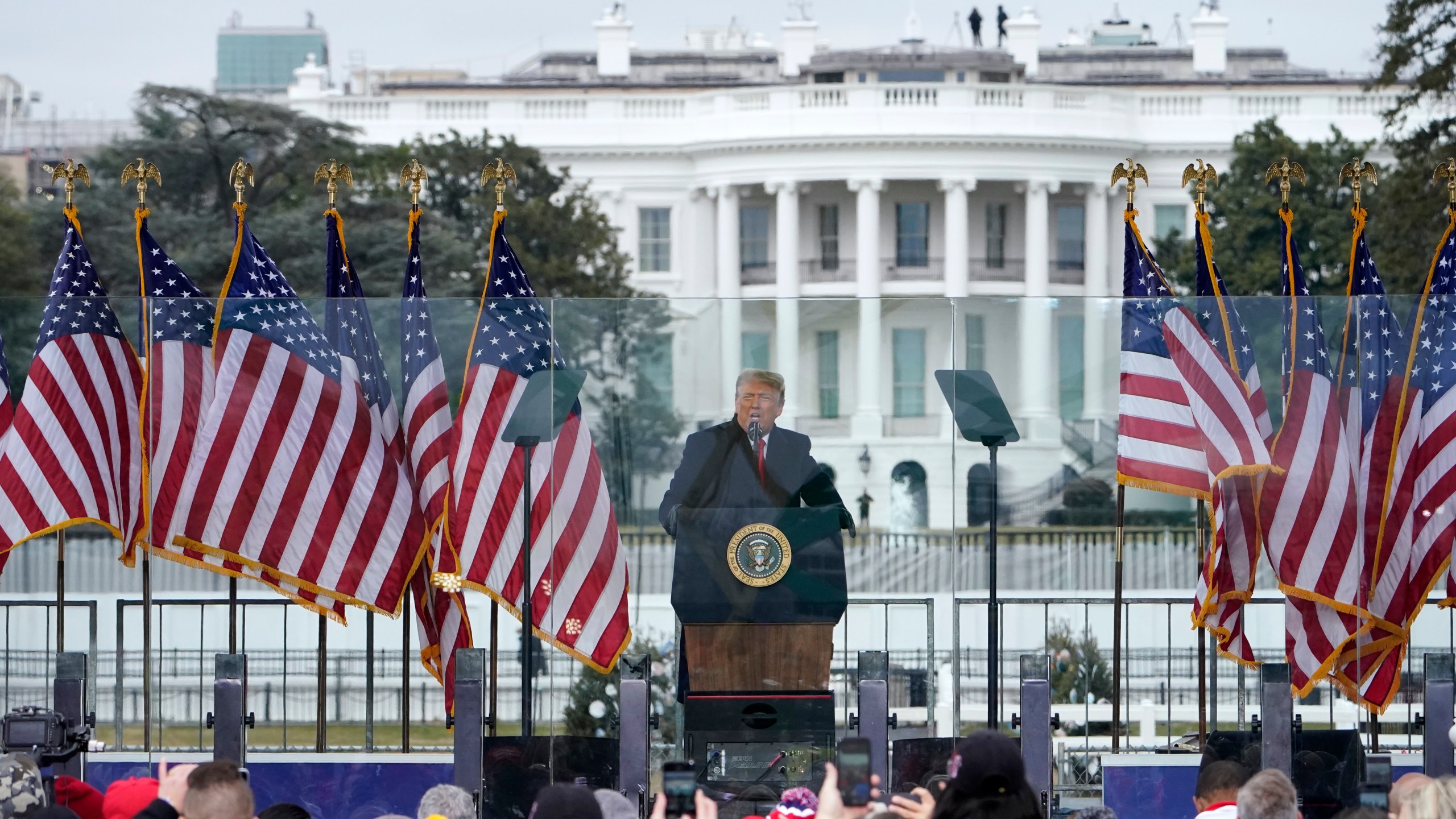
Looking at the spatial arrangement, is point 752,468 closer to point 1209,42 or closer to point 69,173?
point 69,173

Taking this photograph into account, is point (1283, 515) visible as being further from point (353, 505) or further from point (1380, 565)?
point (353, 505)

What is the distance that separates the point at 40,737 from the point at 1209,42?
224ft

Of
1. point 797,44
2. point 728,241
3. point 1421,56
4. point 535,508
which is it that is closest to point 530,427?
point 535,508

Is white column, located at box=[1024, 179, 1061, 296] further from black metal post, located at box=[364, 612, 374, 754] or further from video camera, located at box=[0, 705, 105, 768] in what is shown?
video camera, located at box=[0, 705, 105, 768]

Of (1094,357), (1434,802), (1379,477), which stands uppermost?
(1094,357)

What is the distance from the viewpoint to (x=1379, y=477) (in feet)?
33.4

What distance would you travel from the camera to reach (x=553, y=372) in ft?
33.5

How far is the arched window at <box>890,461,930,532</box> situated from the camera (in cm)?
1010

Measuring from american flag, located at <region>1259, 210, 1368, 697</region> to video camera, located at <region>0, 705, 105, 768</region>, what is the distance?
5.23 meters

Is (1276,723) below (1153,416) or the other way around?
below

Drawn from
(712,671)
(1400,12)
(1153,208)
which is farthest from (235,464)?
(1153,208)

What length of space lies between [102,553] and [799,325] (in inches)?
136

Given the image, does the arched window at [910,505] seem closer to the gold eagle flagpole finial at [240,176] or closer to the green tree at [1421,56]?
the gold eagle flagpole finial at [240,176]

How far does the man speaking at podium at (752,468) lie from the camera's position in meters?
10.0
